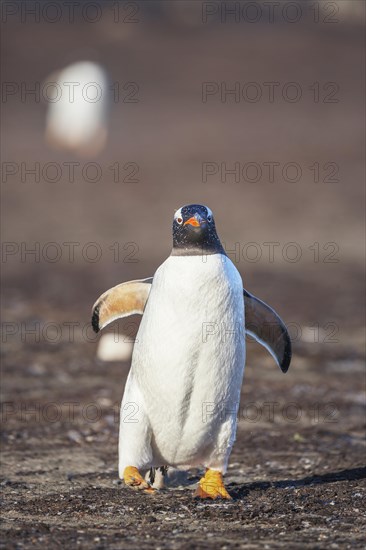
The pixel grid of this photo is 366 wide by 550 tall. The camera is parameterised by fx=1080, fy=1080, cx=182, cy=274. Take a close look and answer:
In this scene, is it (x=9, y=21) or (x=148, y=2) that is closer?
(x=9, y=21)

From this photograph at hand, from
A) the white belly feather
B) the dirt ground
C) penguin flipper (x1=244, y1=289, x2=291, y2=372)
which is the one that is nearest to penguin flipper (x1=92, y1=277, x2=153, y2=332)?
the white belly feather

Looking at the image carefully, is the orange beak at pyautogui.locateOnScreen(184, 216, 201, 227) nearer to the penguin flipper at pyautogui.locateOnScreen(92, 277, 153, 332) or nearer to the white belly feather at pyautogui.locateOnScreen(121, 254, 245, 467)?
the white belly feather at pyautogui.locateOnScreen(121, 254, 245, 467)

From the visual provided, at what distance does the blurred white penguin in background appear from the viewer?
23.4 m

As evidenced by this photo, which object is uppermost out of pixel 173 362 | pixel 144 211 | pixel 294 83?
pixel 294 83

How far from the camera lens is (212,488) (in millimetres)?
5684

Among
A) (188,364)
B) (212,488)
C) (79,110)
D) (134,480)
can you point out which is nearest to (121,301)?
(188,364)

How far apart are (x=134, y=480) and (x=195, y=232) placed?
4.44 feet

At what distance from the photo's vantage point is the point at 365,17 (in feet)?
110

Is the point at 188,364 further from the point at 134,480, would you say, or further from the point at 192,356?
the point at 134,480

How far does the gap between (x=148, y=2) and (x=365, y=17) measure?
7.20 metres

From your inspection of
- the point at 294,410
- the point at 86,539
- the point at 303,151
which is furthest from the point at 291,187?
the point at 86,539

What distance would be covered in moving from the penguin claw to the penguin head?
3.99 ft

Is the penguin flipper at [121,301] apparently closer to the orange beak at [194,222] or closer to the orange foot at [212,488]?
the orange beak at [194,222]

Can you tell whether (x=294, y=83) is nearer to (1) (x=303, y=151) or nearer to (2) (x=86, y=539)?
(1) (x=303, y=151)
